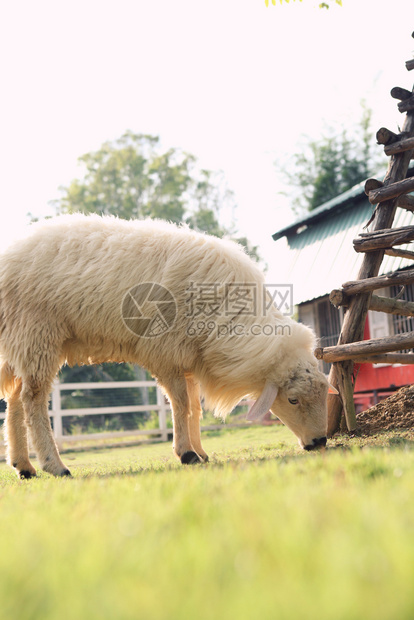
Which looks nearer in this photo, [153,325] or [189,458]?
[189,458]

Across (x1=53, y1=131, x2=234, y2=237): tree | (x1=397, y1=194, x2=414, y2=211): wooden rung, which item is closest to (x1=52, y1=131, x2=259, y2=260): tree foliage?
(x1=53, y1=131, x2=234, y2=237): tree

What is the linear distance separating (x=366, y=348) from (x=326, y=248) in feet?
33.2

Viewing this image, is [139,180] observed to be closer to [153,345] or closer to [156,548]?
[153,345]

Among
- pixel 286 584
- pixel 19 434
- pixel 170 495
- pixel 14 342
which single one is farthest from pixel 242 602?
pixel 19 434

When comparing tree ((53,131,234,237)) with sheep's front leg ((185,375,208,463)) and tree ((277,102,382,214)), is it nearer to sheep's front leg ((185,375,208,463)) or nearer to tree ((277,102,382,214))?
tree ((277,102,382,214))

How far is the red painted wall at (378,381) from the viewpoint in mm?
12039

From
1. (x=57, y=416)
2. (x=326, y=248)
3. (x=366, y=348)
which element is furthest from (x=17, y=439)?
(x=326, y=248)

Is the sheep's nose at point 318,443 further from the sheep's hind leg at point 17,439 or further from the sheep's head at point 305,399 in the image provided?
the sheep's hind leg at point 17,439

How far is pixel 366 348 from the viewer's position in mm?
5191

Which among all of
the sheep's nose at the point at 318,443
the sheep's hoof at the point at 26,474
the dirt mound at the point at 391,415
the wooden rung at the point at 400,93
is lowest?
the sheep's hoof at the point at 26,474

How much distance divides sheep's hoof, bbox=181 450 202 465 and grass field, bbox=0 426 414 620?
2.49m

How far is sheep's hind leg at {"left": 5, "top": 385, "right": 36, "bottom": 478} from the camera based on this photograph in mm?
5027

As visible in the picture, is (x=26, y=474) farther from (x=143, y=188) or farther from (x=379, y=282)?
(x=143, y=188)

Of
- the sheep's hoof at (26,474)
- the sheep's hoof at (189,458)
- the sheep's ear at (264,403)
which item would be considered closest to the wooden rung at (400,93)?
the sheep's ear at (264,403)
